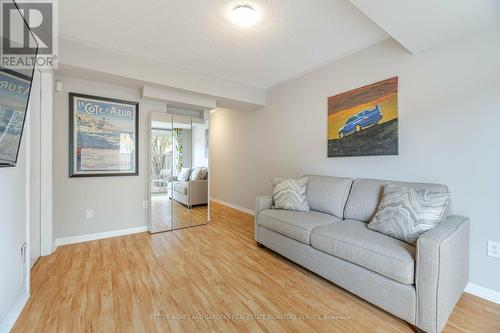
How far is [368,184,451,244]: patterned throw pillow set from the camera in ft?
5.47

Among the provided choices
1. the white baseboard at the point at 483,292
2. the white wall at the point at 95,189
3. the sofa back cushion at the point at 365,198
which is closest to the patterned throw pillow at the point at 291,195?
the sofa back cushion at the point at 365,198

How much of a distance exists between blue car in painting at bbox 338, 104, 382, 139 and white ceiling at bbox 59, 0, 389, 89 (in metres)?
0.77

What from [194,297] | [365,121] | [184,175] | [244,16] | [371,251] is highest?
[244,16]

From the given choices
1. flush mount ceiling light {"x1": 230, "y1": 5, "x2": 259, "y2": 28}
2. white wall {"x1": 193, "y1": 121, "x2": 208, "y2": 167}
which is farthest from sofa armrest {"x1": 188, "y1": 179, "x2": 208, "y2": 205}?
flush mount ceiling light {"x1": 230, "y1": 5, "x2": 259, "y2": 28}

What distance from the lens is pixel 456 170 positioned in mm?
1943

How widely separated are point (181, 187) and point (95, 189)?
3.88ft

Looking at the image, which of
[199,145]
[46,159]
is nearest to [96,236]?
[46,159]

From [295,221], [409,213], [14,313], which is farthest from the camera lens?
[295,221]

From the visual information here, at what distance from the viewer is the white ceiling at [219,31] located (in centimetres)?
193

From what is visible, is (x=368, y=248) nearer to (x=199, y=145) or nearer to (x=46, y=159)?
(x=199, y=145)

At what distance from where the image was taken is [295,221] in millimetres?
2281

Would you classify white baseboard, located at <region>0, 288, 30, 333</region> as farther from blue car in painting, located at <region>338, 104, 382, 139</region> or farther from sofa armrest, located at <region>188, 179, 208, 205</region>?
blue car in painting, located at <region>338, 104, 382, 139</region>

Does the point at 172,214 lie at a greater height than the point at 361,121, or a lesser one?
lesser

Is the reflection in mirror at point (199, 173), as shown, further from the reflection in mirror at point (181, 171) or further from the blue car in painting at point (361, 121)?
the blue car in painting at point (361, 121)
